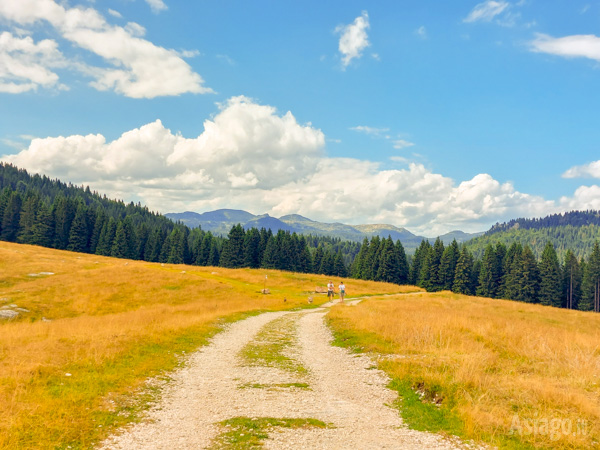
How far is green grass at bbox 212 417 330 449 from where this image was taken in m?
7.07

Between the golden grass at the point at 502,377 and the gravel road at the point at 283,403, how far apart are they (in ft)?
3.86

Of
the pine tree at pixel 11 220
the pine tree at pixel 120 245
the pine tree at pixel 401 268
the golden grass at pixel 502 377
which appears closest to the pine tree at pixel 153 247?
the pine tree at pixel 120 245

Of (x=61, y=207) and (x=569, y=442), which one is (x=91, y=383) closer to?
(x=569, y=442)

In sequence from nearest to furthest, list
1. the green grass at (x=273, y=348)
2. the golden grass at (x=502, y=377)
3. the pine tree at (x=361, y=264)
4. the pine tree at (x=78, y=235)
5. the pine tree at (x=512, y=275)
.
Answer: the golden grass at (x=502, y=377)
the green grass at (x=273, y=348)
the pine tree at (x=512, y=275)
the pine tree at (x=78, y=235)
the pine tree at (x=361, y=264)

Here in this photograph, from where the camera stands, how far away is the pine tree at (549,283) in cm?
8669

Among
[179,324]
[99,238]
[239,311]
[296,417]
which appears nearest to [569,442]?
[296,417]

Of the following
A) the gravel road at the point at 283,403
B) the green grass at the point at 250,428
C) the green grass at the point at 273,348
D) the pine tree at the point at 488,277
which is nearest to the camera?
the green grass at the point at 250,428

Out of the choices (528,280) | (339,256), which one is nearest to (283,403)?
(528,280)

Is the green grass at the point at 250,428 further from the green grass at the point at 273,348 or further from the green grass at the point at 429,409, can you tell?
the green grass at the point at 273,348

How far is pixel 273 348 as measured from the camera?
17.0 metres

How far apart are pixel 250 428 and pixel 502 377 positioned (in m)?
7.91

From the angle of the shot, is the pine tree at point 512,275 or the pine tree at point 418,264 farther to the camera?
the pine tree at point 418,264

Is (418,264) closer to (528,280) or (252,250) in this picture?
(528,280)

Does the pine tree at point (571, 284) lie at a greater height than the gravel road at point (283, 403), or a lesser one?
greater
